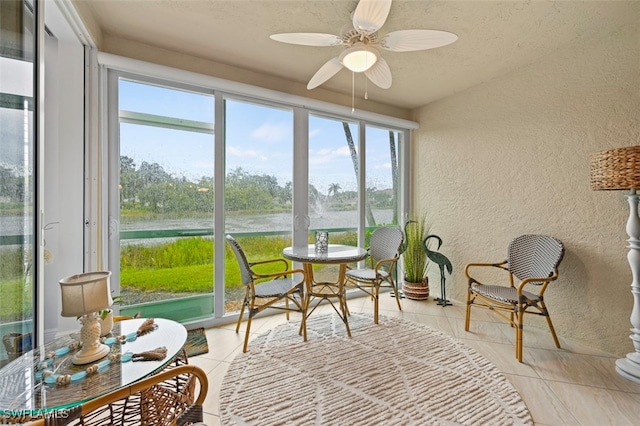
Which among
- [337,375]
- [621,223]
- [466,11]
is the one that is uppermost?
[466,11]

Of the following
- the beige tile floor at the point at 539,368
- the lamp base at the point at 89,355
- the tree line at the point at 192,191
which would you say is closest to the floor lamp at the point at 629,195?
the beige tile floor at the point at 539,368

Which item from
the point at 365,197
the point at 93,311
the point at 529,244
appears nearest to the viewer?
the point at 93,311

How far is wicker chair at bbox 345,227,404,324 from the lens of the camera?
3021 mm

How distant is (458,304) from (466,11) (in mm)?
3092

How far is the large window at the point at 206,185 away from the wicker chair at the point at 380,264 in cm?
58

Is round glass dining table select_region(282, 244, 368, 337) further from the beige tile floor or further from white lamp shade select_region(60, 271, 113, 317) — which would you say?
white lamp shade select_region(60, 271, 113, 317)

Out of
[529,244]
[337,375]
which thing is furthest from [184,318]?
[529,244]

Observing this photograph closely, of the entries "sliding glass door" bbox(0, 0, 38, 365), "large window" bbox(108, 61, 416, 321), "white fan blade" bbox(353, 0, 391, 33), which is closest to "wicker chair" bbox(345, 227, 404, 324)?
"large window" bbox(108, 61, 416, 321)

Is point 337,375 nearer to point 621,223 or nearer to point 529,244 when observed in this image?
point 529,244

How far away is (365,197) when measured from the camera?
3930 millimetres

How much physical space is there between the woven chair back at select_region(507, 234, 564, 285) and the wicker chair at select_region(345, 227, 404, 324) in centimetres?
110

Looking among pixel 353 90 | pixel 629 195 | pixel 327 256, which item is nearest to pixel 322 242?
pixel 327 256

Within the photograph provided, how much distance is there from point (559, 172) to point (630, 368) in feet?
5.36

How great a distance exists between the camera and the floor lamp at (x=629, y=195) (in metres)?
1.89
